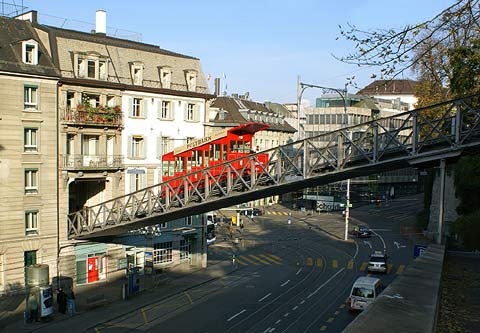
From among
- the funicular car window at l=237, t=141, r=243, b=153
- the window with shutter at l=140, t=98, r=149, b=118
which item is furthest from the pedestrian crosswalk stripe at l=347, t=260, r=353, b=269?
the window with shutter at l=140, t=98, r=149, b=118

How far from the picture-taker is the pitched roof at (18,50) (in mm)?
33719

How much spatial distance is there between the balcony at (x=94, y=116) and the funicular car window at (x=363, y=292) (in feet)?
68.3

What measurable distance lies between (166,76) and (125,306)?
20307 mm

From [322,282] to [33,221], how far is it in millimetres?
21133

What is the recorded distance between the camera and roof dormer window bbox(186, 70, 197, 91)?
1874 inches

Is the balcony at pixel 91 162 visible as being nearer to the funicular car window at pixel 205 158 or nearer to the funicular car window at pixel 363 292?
the funicular car window at pixel 205 158

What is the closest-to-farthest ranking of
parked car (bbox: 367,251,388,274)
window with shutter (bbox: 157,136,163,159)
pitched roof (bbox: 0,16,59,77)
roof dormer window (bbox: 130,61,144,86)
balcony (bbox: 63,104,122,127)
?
pitched roof (bbox: 0,16,59,77) → balcony (bbox: 63,104,122,127) → roof dormer window (bbox: 130,61,144,86) → parked car (bbox: 367,251,388,274) → window with shutter (bbox: 157,136,163,159)

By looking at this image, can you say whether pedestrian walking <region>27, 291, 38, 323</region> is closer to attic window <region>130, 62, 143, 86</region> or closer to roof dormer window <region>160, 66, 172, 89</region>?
attic window <region>130, 62, 143, 86</region>

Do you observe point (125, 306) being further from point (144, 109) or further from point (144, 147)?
point (144, 109)

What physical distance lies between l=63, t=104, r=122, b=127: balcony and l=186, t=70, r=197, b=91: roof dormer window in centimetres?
909

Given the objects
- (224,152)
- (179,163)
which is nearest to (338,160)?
(224,152)

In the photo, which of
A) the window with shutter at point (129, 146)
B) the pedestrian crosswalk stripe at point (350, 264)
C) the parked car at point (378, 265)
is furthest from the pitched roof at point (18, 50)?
the pedestrian crosswalk stripe at point (350, 264)

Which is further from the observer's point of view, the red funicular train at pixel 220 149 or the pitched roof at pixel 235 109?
the pitched roof at pixel 235 109

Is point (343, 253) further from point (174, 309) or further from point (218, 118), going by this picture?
point (218, 118)
